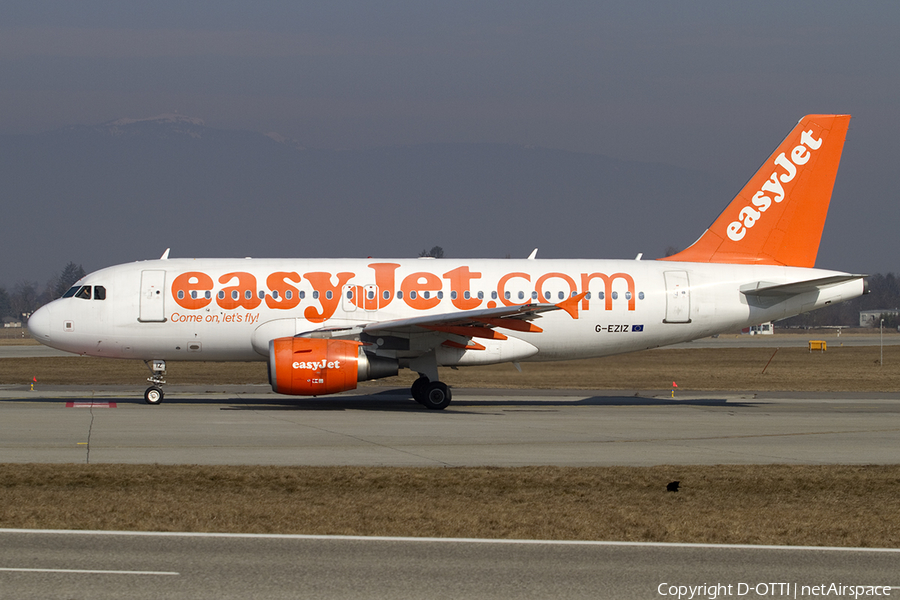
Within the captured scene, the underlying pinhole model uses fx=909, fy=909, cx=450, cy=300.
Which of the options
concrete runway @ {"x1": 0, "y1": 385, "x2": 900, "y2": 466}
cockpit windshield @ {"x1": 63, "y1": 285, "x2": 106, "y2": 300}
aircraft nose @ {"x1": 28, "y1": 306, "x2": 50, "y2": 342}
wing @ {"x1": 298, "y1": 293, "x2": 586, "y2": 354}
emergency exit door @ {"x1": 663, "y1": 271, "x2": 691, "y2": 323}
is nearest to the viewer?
concrete runway @ {"x1": 0, "y1": 385, "x2": 900, "y2": 466}

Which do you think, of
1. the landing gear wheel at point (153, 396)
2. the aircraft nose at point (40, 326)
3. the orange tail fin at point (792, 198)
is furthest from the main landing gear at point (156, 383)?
the orange tail fin at point (792, 198)

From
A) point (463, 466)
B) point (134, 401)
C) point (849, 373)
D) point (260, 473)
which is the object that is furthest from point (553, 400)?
point (849, 373)

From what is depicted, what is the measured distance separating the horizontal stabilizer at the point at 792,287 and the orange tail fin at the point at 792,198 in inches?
44.8

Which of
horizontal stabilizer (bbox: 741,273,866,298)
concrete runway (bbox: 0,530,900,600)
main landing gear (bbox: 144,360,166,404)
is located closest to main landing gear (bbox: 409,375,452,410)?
main landing gear (bbox: 144,360,166,404)

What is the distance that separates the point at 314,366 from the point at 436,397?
12.3ft

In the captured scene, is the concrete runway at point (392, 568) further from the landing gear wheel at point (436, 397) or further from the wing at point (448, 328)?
the landing gear wheel at point (436, 397)

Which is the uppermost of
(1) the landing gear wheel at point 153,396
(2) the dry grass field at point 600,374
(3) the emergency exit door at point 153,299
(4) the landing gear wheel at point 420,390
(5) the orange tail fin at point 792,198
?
(5) the orange tail fin at point 792,198

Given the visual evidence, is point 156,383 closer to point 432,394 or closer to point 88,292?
point 88,292

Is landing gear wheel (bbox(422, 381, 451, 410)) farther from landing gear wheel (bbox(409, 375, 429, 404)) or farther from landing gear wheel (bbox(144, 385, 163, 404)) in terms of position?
landing gear wheel (bbox(144, 385, 163, 404))

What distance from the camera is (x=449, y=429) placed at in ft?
65.2

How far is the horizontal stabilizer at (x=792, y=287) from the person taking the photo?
1021 inches

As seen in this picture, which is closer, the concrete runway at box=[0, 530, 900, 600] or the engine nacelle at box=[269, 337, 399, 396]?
the concrete runway at box=[0, 530, 900, 600]

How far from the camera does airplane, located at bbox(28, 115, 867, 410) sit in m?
25.2

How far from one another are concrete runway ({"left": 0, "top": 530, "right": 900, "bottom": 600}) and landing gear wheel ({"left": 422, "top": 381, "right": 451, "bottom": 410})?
15.7 m
